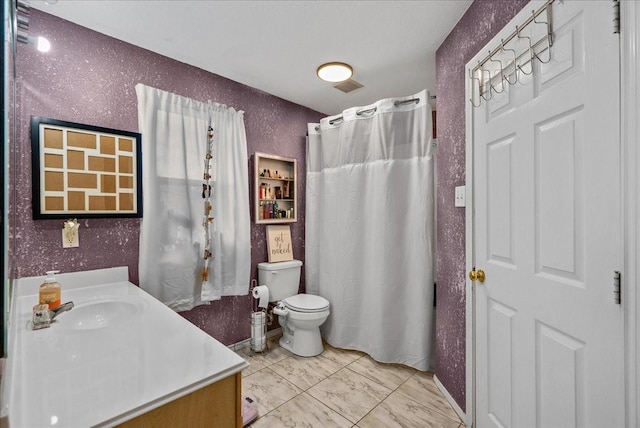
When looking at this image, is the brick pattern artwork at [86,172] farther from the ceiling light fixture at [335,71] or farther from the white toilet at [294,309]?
the ceiling light fixture at [335,71]

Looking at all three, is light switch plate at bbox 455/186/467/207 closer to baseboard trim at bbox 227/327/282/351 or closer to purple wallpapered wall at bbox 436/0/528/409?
purple wallpapered wall at bbox 436/0/528/409

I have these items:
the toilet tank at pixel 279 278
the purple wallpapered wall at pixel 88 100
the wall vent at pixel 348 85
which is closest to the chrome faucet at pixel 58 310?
the purple wallpapered wall at pixel 88 100

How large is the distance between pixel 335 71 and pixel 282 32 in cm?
55

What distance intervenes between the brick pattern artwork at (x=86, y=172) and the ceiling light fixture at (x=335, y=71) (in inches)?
56.1

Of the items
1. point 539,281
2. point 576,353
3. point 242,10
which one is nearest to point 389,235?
point 539,281

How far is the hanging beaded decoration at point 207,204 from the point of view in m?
2.24

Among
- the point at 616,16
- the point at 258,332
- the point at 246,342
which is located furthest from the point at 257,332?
the point at 616,16

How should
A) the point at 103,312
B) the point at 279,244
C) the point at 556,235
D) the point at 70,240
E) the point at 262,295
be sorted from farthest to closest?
the point at 279,244 < the point at 262,295 < the point at 70,240 < the point at 103,312 < the point at 556,235

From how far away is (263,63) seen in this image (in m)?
2.22

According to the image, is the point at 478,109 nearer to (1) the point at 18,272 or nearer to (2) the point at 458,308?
(2) the point at 458,308

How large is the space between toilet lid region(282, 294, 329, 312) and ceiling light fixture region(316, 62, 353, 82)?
6.11 feet

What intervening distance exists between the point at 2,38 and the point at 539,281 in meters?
1.64

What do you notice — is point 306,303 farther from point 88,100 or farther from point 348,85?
point 88,100

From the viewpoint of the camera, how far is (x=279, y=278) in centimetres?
268
